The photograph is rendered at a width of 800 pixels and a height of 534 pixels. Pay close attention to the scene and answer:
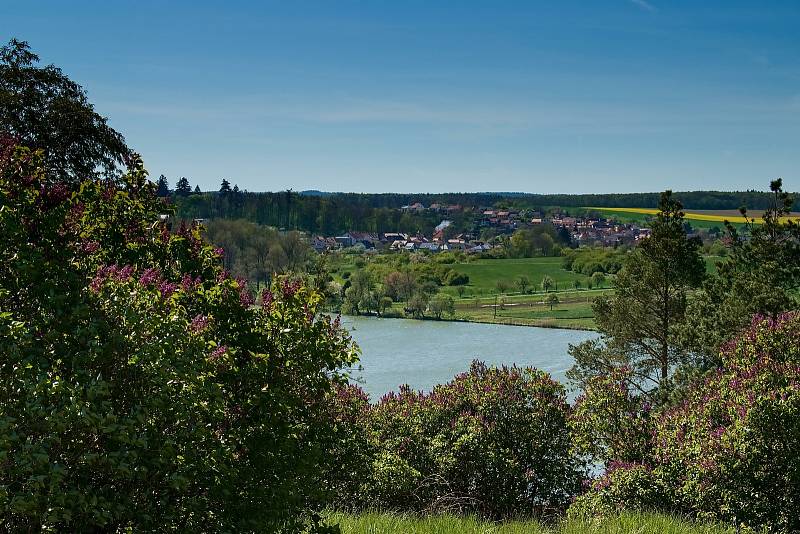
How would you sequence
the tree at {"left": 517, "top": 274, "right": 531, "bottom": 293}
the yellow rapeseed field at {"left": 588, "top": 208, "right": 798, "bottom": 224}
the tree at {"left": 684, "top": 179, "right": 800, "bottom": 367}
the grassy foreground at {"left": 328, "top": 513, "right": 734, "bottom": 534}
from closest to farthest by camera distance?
the grassy foreground at {"left": 328, "top": 513, "right": 734, "bottom": 534}
the tree at {"left": 684, "top": 179, "right": 800, "bottom": 367}
the yellow rapeseed field at {"left": 588, "top": 208, "right": 798, "bottom": 224}
the tree at {"left": 517, "top": 274, "right": 531, "bottom": 293}

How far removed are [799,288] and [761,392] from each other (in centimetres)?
1460

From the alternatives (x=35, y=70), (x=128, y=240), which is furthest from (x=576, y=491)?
(x=35, y=70)

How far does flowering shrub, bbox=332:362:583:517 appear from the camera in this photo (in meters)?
15.8

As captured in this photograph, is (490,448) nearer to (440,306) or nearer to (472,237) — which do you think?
(440,306)

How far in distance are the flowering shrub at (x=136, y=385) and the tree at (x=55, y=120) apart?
639cm

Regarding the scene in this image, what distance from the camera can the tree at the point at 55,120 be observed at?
42.7ft

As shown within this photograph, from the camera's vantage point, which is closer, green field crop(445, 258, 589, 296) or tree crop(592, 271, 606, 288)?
tree crop(592, 271, 606, 288)

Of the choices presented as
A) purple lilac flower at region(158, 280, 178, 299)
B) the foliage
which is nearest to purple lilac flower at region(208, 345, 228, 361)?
purple lilac flower at region(158, 280, 178, 299)

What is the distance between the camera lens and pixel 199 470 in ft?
17.9

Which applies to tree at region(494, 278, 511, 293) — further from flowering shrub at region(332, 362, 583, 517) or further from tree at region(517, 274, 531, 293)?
flowering shrub at region(332, 362, 583, 517)

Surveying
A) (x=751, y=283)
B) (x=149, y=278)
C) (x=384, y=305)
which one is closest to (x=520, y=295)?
(x=384, y=305)

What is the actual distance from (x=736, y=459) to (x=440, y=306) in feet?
236

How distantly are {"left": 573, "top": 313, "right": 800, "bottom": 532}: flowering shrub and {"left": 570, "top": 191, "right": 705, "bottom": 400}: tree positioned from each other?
12486mm

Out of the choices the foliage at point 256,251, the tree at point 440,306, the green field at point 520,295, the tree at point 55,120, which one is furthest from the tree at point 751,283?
the tree at point 440,306
